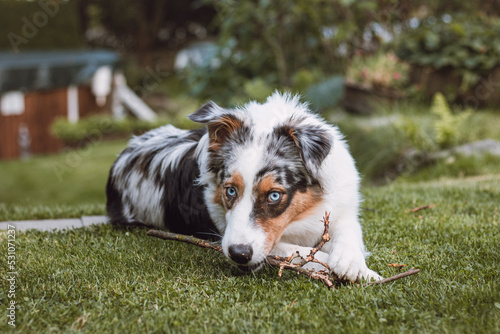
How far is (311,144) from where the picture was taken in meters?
2.83

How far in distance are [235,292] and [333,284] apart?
0.56 m

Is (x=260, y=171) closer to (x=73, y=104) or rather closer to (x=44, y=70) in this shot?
(x=44, y=70)

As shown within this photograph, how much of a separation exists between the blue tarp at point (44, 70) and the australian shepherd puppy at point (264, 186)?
412 inches

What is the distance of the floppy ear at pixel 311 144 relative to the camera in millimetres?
2811

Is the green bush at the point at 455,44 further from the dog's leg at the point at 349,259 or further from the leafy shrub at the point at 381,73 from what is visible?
the dog's leg at the point at 349,259

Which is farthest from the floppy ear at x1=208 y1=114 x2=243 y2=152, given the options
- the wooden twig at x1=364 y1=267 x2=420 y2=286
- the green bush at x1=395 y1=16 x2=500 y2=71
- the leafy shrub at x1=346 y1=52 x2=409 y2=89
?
the green bush at x1=395 y1=16 x2=500 y2=71

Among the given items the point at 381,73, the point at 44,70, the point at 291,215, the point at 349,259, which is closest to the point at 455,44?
the point at 381,73

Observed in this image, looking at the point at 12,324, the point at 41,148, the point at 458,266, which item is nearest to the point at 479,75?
the point at 458,266

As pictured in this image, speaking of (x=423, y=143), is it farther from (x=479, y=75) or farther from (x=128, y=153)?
(x=128, y=153)

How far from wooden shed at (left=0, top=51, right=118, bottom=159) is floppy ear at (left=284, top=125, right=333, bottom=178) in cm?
1150

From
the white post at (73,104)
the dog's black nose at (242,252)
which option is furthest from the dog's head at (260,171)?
the white post at (73,104)

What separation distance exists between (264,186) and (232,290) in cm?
60

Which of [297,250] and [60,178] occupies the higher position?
[297,250]

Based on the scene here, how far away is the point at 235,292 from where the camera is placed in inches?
102
